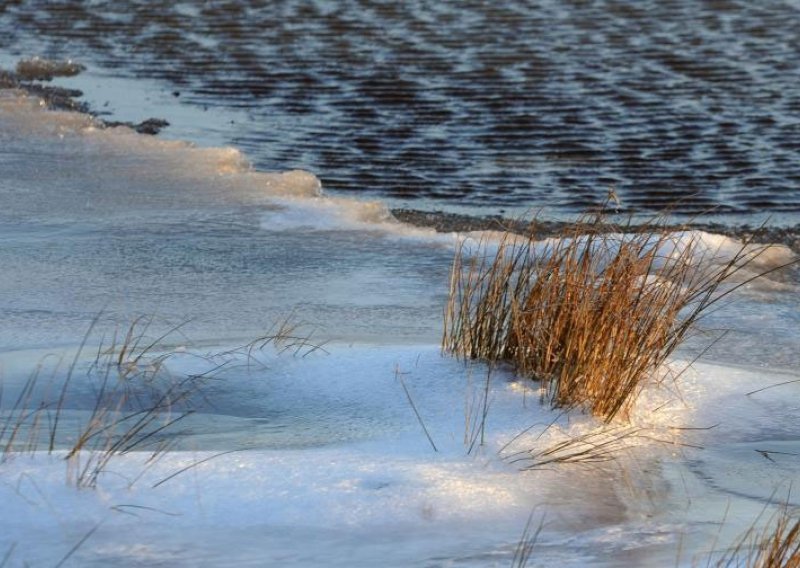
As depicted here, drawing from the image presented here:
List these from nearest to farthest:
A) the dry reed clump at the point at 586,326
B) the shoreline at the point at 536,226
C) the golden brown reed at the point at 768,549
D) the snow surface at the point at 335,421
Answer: the golden brown reed at the point at 768,549 → the snow surface at the point at 335,421 → the dry reed clump at the point at 586,326 → the shoreline at the point at 536,226

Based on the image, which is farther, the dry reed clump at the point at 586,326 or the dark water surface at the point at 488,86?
the dark water surface at the point at 488,86

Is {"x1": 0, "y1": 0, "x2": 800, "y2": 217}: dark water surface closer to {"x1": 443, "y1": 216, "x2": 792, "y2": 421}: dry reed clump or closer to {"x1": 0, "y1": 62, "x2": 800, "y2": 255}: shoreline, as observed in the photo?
{"x1": 0, "y1": 62, "x2": 800, "y2": 255}: shoreline

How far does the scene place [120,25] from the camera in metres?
12.0

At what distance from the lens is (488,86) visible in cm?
986

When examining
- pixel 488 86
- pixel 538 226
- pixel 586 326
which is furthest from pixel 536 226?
pixel 488 86

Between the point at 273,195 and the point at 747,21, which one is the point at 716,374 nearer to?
the point at 273,195

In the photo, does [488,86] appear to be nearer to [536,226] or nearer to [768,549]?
[536,226]

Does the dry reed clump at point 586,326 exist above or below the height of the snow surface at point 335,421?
above

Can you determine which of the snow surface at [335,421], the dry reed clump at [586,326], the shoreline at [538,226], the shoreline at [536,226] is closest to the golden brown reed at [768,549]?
the snow surface at [335,421]

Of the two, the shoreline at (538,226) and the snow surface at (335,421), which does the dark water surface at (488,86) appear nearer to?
the shoreline at (538,226)

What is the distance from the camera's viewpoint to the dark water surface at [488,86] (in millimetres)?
7820

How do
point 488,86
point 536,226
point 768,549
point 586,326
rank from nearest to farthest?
point 768,549 → point 586,326 → point 536,226 → point 488,86

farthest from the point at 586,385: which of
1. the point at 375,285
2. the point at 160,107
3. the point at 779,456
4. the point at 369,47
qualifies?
the point at 369,47

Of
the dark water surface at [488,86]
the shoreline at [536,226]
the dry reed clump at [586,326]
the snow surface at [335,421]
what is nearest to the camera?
the snow surface at [335,421]
